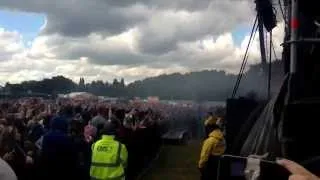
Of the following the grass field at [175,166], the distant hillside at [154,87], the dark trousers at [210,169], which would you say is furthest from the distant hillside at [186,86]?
the dark trousers at [210,169]

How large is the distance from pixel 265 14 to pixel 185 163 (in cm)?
1668

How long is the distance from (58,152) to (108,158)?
0.75m

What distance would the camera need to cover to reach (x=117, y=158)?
28.9 feet

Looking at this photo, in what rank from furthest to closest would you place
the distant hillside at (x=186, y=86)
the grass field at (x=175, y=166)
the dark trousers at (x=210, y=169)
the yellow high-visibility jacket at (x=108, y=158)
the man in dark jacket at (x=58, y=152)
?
the distant hillside at (x=186, y=86) → the grass field at (x=175, y=166) → the dark trousers at (x=210, y=169) → the man in dark jacket at (x=58, y=152) → the yellow high-visibility jacket at (x=108, y=158)

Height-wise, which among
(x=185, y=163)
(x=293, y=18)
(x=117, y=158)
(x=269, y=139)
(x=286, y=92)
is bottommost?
(x=185, y=163)

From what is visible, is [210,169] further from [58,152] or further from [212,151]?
[58,152]

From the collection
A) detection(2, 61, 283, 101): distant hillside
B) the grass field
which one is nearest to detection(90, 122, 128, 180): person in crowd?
the grass field

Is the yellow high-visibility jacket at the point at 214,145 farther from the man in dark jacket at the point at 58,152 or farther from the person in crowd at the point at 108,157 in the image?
the man in dark jacket at the point at 58,152

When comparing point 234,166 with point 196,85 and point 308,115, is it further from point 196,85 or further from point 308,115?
point 196,85

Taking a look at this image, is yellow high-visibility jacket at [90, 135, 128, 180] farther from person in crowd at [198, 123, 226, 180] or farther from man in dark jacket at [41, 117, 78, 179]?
person in crowd at [198, 123, 226, 180]

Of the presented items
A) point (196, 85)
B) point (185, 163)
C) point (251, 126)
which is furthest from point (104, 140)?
point (196, 85)

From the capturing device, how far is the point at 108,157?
346 inches

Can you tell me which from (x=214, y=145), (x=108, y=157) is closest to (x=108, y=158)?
(x=108, y=157)

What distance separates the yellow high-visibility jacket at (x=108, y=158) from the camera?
8781mm
